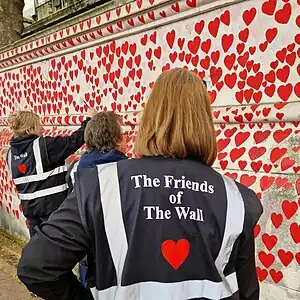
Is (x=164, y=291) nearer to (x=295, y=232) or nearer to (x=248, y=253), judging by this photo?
(x=248, y=253)

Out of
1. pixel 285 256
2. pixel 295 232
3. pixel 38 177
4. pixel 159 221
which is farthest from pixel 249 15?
pixel 38 177

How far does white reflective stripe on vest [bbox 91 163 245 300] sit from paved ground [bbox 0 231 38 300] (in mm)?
3511

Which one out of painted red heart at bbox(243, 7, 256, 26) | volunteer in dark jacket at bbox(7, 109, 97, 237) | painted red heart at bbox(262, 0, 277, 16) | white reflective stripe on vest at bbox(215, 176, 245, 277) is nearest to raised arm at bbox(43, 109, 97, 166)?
volunteer in dark jacket at bbox(7, 109, 97, 237)

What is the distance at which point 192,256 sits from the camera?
1618mm

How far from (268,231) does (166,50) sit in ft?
5.54

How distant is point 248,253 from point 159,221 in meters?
0.38

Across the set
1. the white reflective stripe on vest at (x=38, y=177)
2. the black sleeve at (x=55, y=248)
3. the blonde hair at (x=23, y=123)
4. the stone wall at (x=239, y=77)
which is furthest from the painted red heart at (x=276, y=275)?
the blonde hair at (x=23, y=123)

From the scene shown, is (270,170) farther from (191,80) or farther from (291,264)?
(191,80)

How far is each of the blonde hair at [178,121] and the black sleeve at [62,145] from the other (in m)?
2.56

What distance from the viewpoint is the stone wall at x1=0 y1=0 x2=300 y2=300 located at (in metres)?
2.86

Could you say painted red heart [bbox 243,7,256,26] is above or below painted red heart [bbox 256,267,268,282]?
above

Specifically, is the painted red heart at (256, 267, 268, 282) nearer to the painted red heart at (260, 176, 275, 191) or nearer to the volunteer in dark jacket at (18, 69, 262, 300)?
the painted red heart at (260, 176, 275, 191)

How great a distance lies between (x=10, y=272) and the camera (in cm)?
556

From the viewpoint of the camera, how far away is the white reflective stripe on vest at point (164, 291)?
5.31 feet
